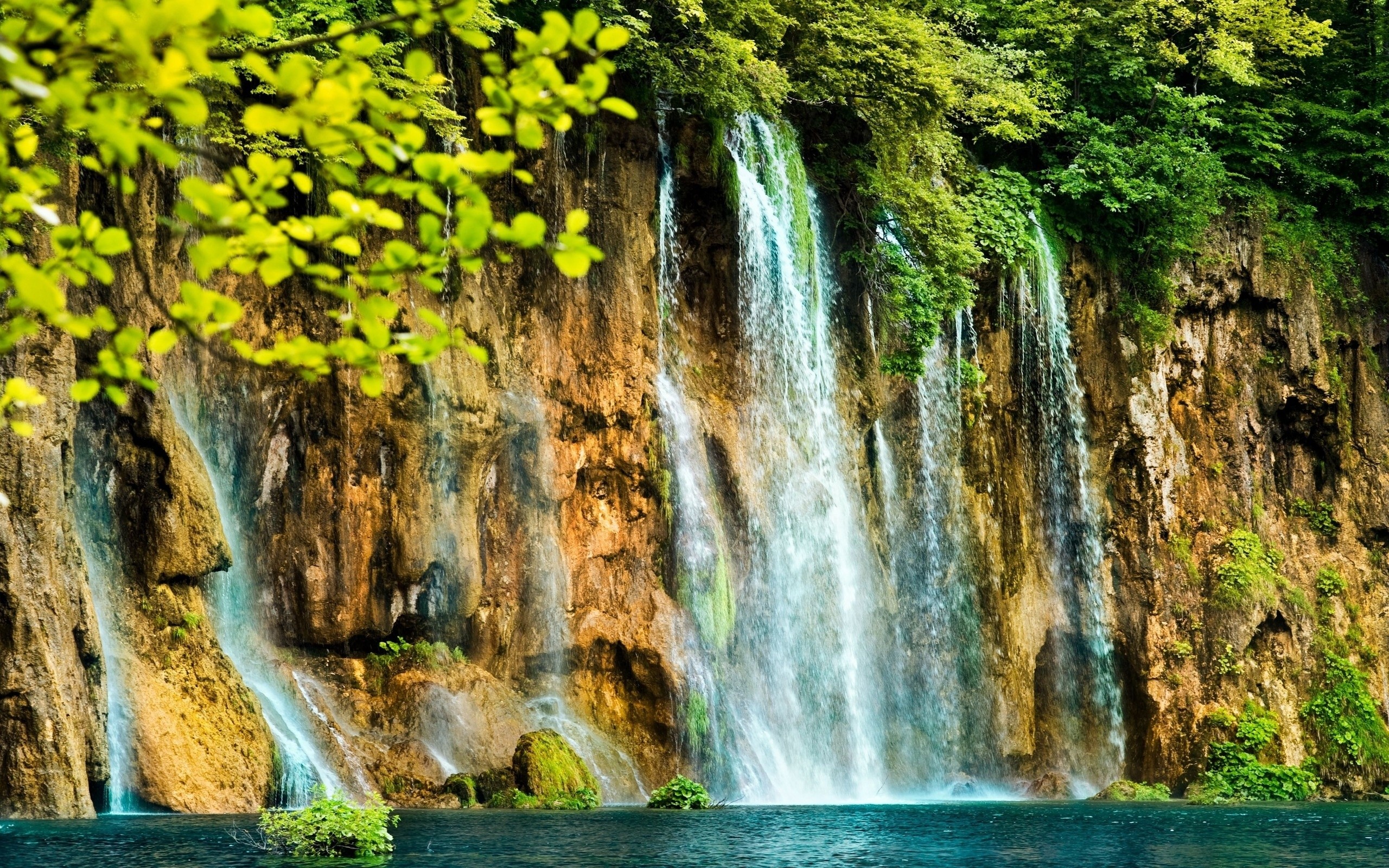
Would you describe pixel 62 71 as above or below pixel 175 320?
above

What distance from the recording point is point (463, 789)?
18.6 m

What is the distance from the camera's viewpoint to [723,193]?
24828 millimetres

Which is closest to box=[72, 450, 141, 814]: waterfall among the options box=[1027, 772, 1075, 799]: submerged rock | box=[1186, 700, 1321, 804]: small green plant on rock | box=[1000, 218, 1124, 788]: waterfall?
box=[1027, 772, 1075, 799]: submerged rock

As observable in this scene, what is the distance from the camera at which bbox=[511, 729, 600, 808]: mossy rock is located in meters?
18.4

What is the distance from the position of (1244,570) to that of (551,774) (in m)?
16.1

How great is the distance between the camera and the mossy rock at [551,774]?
1838cm

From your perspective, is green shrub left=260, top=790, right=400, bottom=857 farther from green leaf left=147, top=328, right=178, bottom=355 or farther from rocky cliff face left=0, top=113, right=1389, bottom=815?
green leaf left=147, top=328, right=178, bottom=355

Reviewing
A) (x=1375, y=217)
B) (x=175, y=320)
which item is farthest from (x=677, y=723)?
(x=1375, y=217)

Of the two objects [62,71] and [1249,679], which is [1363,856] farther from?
[1249,679]

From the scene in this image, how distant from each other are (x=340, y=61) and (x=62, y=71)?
770 mm

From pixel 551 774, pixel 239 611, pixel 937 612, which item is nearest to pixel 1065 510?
pixel 937 612

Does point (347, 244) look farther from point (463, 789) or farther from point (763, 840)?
point (463, 789)

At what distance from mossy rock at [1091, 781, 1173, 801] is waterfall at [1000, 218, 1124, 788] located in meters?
1.58

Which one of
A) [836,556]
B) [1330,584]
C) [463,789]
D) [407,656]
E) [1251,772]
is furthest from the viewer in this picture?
[1330,584]
